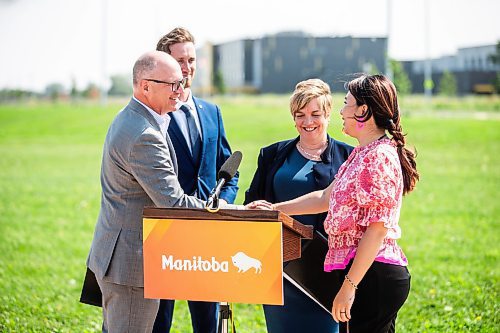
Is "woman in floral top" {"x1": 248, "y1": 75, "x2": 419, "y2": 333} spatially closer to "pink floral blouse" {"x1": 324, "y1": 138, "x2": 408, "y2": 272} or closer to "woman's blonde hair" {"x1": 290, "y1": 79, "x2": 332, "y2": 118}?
"pink floral blouse" {"x1": 324, "y1": 138, "x2": 408, "y2": 272}

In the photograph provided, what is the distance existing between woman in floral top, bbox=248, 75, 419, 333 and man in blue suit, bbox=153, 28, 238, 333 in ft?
4.06

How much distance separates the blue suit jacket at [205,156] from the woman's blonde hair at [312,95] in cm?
70

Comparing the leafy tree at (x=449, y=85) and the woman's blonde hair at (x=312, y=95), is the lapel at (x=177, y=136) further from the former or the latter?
the leafy tree at (x=449, y=85)

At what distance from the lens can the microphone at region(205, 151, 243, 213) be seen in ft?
11.4

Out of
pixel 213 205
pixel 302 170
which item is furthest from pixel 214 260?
pixel 302 170

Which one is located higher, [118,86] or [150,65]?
[118,86]

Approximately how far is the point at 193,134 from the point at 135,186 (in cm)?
125

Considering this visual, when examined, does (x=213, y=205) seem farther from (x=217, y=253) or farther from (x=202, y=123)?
(x=202, y=123)

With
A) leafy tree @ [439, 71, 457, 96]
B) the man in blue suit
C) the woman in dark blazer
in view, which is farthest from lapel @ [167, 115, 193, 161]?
leafy tree @ [439, 71, 457, 96]

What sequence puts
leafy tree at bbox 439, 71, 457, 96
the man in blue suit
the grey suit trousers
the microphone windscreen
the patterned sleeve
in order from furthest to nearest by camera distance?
leafy tree at bbox 439, 71, 457, 96 < the man in blue suit < the grey suit trousers < the patterned sleeve < the microphone windscreen

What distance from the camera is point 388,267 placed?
395 cm

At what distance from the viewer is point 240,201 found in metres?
15.0

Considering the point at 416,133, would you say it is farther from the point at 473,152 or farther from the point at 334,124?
the point at 334,124

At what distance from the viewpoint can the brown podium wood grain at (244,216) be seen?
11.2ft
